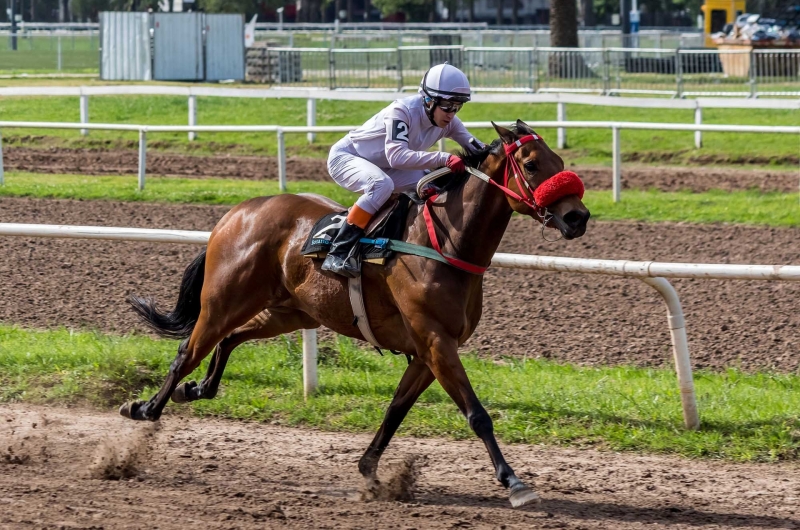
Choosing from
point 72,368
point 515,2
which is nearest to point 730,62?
point 72,368

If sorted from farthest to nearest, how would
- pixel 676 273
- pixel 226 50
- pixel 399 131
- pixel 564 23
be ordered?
pixel 226 50 < pixel 564 23 < pixel 676 273 < pixel 399 131

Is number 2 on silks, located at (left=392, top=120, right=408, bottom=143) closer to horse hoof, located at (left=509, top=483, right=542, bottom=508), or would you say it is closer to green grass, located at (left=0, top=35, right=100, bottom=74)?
horse hoof, located at (left=509, top=483, right=542, bottom=508)

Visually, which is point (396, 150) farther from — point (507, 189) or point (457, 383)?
point (457, 383)

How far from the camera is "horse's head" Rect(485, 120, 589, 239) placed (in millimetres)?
5016

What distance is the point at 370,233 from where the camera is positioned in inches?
223

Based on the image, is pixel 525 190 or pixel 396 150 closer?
pixel 525 190

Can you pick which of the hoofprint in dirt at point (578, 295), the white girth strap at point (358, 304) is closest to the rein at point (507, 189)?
the white girth strap at point (358, 304)

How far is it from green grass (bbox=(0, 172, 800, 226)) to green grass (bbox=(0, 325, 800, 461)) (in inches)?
236

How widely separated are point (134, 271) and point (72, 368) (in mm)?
2588

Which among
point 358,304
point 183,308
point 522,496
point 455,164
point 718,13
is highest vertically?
point 718,13

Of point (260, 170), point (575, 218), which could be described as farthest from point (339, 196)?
point (575, 218)

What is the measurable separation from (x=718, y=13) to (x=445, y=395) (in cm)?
3454

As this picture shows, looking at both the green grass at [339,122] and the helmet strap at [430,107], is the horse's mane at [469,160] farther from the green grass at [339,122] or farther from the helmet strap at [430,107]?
the green grass at [339,122]

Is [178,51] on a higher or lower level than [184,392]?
higher
